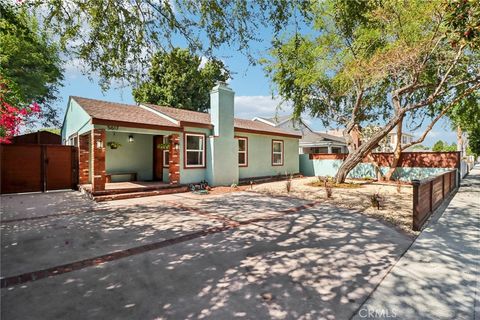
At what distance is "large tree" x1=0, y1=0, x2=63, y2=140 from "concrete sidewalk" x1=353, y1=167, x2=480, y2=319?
7.90 meters

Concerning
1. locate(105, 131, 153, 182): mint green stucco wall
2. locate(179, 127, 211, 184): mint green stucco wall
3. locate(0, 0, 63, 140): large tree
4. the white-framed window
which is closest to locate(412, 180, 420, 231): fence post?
locate(179, 127, 211, 184): mint green stucco wall

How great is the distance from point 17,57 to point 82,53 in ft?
46.0

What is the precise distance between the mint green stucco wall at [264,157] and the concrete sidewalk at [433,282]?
33.0 ft

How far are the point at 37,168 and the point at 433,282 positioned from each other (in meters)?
13.6

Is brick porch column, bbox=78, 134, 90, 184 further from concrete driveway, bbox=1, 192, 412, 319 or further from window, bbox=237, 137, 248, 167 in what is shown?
window, bbox=237, 137, 248, 167

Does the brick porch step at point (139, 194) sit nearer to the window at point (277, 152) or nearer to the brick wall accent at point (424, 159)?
the window at point (277, 152)

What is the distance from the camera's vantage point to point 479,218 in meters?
6.46

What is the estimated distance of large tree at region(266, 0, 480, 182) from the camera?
914 cm

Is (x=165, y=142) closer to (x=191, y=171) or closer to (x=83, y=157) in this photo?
(x=191, y=171)

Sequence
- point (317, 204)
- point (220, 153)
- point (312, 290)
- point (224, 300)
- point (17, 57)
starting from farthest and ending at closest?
point (17, 57) < point (220, 153) < point (317, 204) < point (312, 290) < point (224, 300)

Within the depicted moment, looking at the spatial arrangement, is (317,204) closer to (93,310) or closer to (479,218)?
(479,218)

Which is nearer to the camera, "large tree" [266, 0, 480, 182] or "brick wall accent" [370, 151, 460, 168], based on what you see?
"large tree" [266, 0, 480, 182]

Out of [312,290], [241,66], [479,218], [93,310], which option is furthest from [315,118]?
[93,310]

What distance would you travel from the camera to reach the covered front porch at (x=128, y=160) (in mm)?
8914
